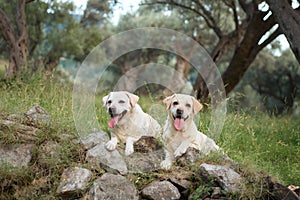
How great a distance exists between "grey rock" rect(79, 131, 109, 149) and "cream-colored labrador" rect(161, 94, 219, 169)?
32.2 inches

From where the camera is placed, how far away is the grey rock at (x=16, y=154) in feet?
16.3

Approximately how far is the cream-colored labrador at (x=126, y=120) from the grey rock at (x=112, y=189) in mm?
362

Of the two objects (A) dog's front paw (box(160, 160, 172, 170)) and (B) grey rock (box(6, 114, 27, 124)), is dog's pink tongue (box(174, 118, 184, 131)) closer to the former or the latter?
(A) dog's front paw (box(160, 160, 172, 170))

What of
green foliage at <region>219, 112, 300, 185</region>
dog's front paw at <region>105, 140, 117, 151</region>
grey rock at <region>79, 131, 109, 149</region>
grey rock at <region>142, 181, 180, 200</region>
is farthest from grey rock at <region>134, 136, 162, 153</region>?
green foliage at <region>219, 112, 300, 185</region>

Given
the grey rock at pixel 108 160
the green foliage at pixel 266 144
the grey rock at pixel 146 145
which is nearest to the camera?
the grey rock at pixel 108 160

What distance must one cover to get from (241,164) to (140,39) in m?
9.51

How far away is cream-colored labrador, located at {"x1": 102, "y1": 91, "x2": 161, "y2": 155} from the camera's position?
4.71 meters

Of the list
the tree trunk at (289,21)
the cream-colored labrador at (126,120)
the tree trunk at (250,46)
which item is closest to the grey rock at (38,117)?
the cream-colored labrador at (126,120)

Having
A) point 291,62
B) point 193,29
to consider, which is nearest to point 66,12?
point 193,29

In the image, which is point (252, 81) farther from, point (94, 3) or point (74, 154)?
point (74, 154)

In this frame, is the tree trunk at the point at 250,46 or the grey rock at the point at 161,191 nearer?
the grey rock at the point at 161,191

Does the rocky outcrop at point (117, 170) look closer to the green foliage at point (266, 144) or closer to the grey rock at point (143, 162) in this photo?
the grey rock at point (143, 162)

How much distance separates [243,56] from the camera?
35.6ft

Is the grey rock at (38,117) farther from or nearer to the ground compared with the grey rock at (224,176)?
farther from the ground
